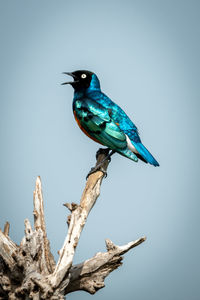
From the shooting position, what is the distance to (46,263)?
845cm

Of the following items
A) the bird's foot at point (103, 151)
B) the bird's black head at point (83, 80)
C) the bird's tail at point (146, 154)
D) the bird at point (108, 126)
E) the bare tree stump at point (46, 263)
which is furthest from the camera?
the bird's black head at point (83, 80)

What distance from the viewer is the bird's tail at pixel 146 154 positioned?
10938 millimetres

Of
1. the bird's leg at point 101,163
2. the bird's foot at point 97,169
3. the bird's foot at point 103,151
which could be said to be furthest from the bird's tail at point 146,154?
the bird's foot at point 97,169

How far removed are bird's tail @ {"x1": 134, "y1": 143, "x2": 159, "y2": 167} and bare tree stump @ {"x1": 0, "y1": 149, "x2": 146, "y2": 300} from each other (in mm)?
2219

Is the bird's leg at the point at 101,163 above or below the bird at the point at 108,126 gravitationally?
below

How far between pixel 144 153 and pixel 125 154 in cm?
40

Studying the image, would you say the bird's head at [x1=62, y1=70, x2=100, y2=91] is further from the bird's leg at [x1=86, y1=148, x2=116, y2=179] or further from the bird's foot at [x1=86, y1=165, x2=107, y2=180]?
the bird's foot at [x1=86, y1=165, x2=107, y2=180]

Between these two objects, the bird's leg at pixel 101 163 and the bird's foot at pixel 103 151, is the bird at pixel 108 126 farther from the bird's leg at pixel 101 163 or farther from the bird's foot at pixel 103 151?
the bird's foot at pixel 103 151

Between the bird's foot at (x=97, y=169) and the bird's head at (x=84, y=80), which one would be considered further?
the bird's head at (x=84, y=80)

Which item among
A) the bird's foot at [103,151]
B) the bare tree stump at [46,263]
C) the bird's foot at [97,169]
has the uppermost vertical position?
the bird's foot at [103,151]

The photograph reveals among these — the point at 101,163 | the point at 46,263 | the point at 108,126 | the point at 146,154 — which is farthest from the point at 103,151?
the point at 46,263

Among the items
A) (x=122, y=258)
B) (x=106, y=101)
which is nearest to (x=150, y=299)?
(x=106, y=101)

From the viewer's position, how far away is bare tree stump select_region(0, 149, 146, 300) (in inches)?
305

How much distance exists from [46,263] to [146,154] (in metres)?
3.66
